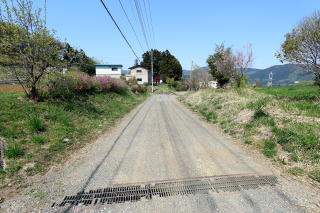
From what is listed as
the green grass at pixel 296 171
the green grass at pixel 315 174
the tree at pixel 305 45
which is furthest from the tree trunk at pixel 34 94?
the tree at pixel 305 45

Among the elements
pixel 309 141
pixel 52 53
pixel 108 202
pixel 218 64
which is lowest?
pixel 108 202

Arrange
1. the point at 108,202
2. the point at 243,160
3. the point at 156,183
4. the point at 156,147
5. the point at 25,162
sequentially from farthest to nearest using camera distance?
1. the point at 156,147
2. the point at 243,160
3. the point at 25,162
4. the point at 156,183
5. the point at 108,202

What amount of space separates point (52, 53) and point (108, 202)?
6.80m

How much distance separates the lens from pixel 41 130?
512 centimetres

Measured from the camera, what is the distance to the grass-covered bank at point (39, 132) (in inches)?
139

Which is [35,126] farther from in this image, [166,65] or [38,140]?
[166,65]

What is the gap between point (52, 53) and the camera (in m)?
6.65

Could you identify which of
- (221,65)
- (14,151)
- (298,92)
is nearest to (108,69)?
(221,65)

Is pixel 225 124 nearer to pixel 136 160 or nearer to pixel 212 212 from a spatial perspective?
pixel 136 160

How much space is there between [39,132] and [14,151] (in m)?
1.33

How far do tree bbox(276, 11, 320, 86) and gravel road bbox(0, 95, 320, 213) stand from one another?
5713 millimetres

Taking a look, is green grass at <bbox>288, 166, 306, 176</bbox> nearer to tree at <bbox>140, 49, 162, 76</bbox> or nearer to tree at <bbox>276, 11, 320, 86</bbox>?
tree at <bbox>276, 11, 320, 86</bbox>

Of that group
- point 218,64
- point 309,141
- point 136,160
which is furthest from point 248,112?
point 218,64

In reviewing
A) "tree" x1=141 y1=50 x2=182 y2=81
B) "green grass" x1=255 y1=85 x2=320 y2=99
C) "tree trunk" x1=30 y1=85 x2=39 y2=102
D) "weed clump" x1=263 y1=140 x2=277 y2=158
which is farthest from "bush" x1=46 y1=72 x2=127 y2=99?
"tree" x1=141 y1=50 x2=182 y2=81
